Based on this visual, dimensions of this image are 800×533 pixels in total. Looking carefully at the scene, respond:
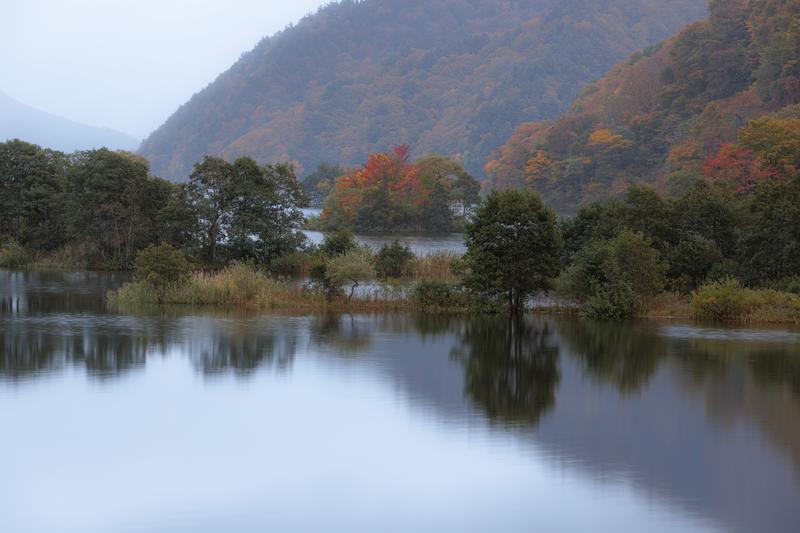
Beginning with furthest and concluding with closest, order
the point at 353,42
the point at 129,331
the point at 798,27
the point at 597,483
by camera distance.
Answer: the point at 353,42 → the point at 798,27 → the point at 129,331 → the point at 597,483

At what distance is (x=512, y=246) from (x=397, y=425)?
964cm

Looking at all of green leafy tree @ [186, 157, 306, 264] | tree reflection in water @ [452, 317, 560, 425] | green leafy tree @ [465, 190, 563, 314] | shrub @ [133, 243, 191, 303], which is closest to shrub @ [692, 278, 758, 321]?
green leafy tree @ [465, 190, 563, 314]

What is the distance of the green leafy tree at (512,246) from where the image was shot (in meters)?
20.5

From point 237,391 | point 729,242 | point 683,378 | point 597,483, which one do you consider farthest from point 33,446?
point 729,242

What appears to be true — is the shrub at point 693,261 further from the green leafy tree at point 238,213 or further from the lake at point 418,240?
the lake at point 418,240

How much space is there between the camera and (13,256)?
3381 cm

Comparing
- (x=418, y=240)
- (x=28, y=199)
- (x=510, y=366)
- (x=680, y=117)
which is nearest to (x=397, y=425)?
(x=510, y=366)

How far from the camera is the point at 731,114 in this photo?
55.6m

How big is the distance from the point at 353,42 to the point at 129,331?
141940 millimetres

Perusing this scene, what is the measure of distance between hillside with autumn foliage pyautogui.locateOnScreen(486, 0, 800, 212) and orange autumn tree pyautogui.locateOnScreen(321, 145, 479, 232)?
1093 centimetres

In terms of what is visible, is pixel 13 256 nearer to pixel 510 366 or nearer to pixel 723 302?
pixel 510 366

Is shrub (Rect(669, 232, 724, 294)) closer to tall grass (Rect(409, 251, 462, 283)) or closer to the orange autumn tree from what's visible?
tall grass (Rect(409, 251, 462, 283))

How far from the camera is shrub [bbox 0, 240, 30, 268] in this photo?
33.8 metres

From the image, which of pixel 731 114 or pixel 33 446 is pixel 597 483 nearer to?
pixel 33 446
